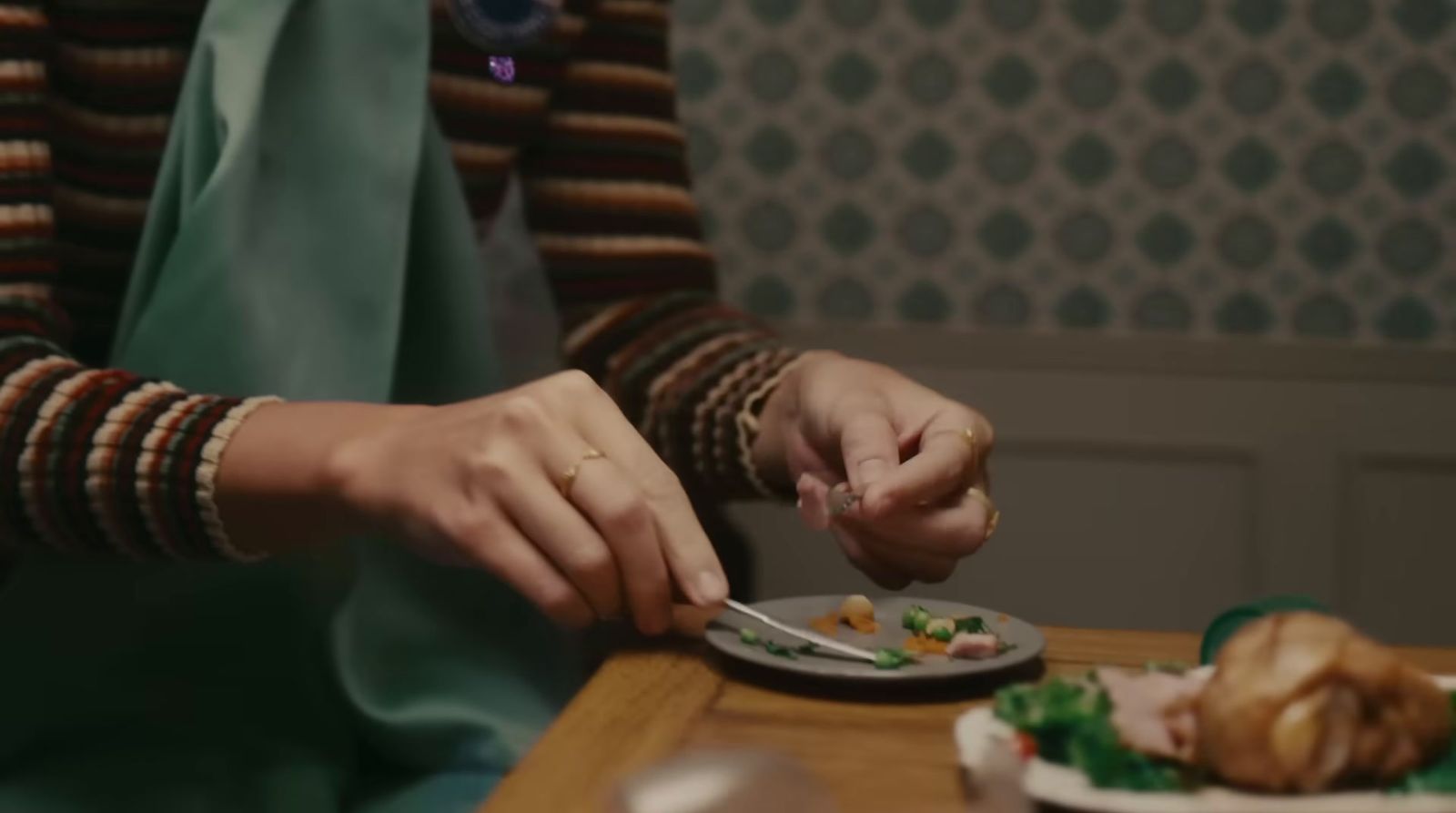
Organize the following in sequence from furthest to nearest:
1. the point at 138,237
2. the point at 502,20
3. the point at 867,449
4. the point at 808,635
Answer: the point at 502,20 → the point at 138,237 → the point at 867,449 → the point at 808,635

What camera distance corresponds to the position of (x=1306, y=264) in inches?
73.3

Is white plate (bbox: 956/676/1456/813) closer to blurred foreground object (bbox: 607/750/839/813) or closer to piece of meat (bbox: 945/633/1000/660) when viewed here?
blurred foreground object (bbox: 607/750/839/813)

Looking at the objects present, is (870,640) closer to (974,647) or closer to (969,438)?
(974,647)

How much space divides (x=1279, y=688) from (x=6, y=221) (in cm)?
67

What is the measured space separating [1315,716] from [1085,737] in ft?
0.23

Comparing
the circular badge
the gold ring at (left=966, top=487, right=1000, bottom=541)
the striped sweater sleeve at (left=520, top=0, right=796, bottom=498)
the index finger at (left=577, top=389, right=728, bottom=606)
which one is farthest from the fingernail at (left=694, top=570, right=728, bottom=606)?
the circular badge

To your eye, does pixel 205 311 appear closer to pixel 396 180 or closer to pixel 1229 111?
pixel 396 180

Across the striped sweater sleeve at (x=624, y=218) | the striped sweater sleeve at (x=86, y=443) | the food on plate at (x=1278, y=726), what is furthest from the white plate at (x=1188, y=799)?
the striped sweater sleeve at (x=624, y=218)

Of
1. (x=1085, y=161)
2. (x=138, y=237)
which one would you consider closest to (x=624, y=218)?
(x=138, y=237)

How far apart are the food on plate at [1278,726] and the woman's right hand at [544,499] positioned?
0.67 ft

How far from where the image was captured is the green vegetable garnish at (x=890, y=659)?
63cm

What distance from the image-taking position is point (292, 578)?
0.80 m

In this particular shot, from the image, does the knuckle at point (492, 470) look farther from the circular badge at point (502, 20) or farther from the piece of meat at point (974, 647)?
the circular badge at point (502, 20)

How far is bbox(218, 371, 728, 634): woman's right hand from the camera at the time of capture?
0.64 m
